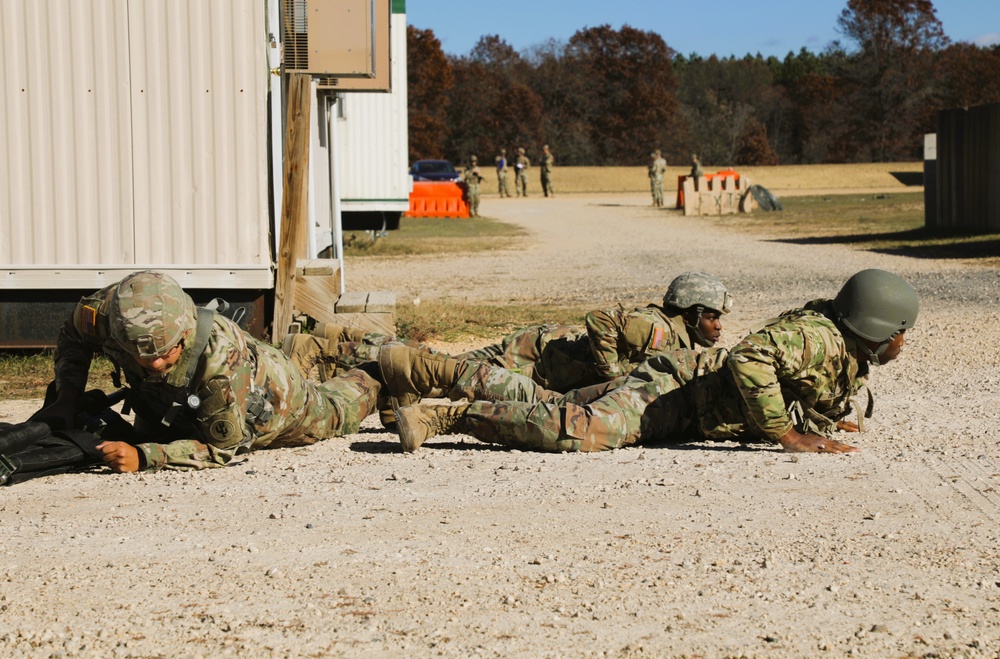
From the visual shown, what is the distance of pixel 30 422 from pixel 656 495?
2747 mm

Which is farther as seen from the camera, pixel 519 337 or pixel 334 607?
pixel 519 337

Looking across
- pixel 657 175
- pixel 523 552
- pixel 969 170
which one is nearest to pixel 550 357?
pixel 523 552

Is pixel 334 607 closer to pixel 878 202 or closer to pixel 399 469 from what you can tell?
pixel 399 469

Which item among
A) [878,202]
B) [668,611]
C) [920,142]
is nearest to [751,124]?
[920,142]

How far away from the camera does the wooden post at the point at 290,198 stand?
908 centimetres

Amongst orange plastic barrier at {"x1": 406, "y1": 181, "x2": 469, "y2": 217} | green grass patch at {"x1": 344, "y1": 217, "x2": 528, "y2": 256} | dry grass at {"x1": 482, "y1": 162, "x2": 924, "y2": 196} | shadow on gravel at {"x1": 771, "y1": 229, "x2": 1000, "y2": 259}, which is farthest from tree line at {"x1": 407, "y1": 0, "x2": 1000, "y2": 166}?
shadow on gravel at {"x1": 771, "y1": 229, "x2": 1000, "y2": 259}

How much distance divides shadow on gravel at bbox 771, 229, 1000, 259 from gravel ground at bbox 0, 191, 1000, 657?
39.8 feet

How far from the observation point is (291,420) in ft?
19.7

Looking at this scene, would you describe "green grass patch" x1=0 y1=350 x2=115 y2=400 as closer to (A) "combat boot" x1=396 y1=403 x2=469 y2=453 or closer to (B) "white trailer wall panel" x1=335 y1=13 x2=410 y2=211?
(A) "combat boot" x1=396 y1=403 x2=469 y2=453

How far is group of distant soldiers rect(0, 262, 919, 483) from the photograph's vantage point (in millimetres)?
5426

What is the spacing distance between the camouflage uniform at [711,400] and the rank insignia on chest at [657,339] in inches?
15.1

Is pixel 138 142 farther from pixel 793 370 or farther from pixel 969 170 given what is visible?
pixel 969 170

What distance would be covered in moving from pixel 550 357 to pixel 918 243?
49.4 ft

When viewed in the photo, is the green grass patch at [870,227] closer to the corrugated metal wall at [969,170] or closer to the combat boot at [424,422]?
the corrugated metal wall at [969,170]
